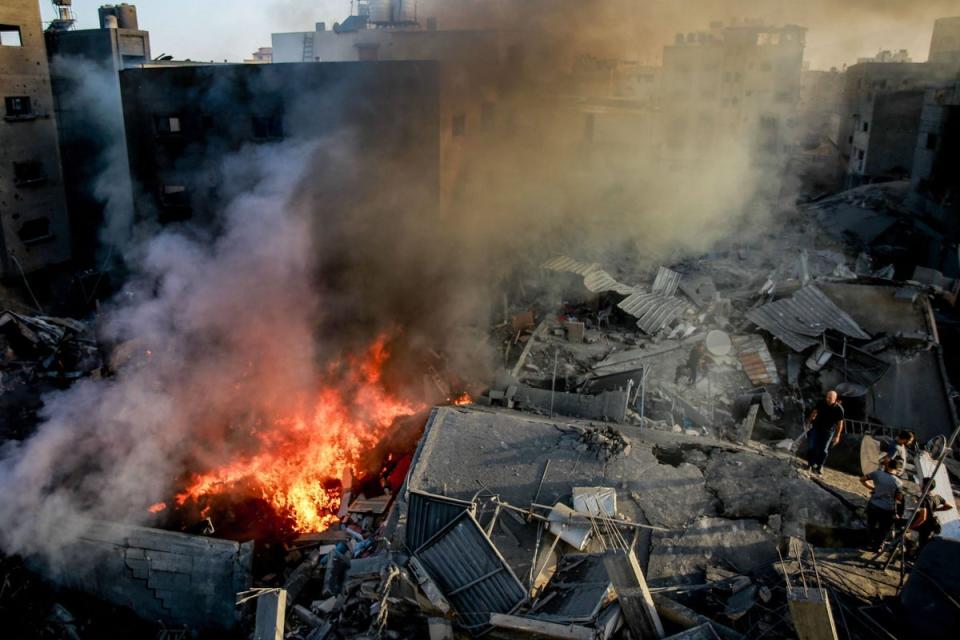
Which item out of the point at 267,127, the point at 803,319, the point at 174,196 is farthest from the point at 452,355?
the point at 174,196

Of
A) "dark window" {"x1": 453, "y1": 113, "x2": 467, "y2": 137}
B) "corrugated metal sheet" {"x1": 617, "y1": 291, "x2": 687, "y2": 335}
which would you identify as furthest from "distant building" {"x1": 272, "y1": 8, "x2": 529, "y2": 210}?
"corrugated metal sheet" {"x1": 617, "y1": 291, "x2": 687, "y2": 335}

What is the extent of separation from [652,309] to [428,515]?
8592mm

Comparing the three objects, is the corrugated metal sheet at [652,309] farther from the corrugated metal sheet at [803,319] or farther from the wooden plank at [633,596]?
the wooden plank at [633,596]

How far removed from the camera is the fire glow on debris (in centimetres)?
935

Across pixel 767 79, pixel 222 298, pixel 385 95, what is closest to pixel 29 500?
pixel 222 298

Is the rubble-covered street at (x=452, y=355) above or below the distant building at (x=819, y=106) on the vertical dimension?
below

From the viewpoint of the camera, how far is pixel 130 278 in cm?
1716

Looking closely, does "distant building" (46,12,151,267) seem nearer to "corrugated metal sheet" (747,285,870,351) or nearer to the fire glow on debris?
the fire glow on debris

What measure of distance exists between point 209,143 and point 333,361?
7.07 m

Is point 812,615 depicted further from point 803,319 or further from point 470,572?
point 803,319

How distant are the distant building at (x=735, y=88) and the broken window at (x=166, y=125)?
22177mm

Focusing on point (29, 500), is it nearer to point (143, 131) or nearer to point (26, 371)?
point (26, 371)

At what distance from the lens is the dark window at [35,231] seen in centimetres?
1659

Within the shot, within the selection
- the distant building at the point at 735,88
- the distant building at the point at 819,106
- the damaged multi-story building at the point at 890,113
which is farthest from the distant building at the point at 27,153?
the distant building at the point at 819,106
